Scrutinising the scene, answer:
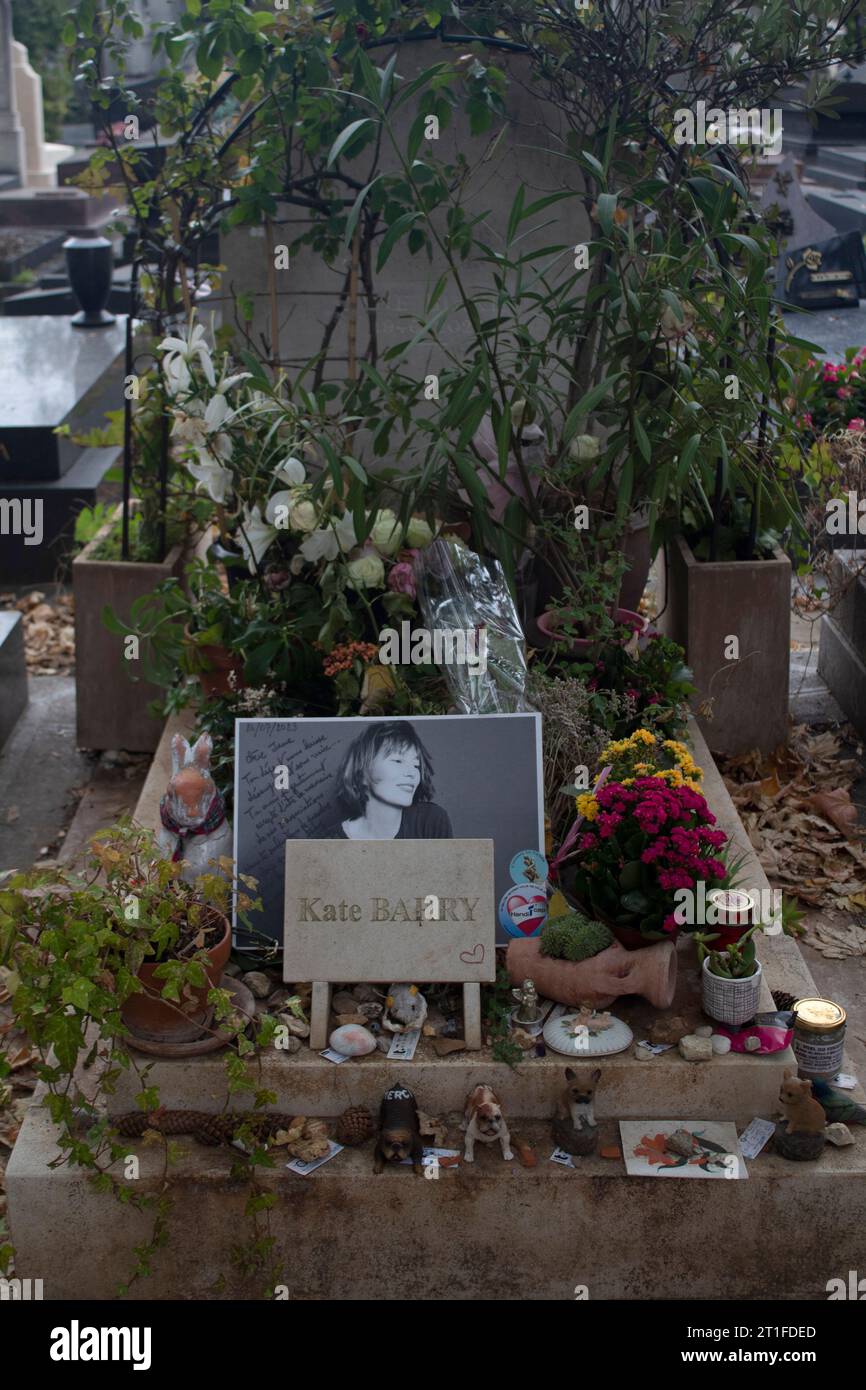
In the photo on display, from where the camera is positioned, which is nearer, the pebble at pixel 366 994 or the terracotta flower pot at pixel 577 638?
the pebble at pixel 366 994

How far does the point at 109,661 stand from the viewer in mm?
5617

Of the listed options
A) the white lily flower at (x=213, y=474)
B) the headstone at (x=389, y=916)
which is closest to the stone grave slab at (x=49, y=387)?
the white lily flower at (x=213, y=474)

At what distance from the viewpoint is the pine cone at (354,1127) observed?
338 centimetres

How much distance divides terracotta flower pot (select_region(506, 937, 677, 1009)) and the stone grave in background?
4.39m

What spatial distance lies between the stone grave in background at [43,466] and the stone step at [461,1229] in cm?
447

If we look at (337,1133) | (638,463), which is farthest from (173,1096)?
(638,463)

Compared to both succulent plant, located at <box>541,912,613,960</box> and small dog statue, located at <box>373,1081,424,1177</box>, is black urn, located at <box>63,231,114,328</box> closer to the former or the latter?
succulent plant, located at <box>541,912,613,960</box>

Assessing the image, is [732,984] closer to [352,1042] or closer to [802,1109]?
[802,1109]

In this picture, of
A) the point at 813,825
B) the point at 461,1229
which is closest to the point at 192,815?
the point at 461,1229

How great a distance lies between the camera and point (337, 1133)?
11.2 feet

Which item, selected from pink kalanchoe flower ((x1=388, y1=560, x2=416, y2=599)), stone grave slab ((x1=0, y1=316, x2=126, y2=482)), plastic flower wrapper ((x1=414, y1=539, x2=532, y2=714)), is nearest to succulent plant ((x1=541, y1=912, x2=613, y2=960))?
plastic flower wrapper ((x1=414, y1=539, x2=532, y2=714))

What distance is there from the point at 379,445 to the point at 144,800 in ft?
4.58

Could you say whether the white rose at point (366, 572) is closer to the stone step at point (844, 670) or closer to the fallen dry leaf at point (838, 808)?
the fallen dry leaf at point (838, 808)
